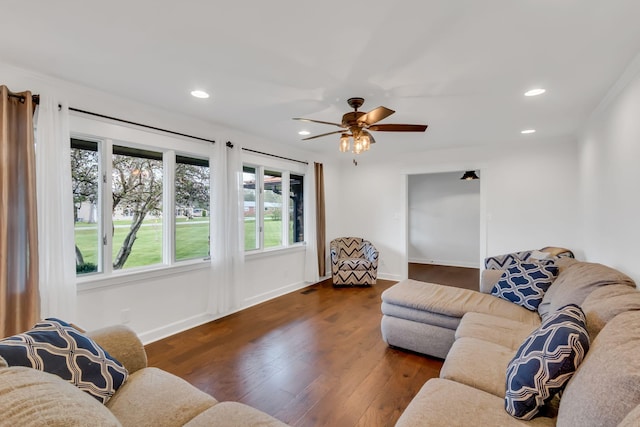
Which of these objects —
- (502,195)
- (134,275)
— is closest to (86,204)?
(134,275)

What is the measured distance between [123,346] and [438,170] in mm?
5024

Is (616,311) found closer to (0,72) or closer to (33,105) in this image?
(33,105)

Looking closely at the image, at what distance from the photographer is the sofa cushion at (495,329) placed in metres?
2.02

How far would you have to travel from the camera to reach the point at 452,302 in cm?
274

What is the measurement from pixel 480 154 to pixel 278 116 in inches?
137

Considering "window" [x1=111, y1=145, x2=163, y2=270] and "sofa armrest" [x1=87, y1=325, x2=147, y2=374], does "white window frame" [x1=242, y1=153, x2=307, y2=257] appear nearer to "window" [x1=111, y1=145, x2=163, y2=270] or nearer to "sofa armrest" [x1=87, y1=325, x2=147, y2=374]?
"window" [x1=111, y1=145, x2=163, y2=270]

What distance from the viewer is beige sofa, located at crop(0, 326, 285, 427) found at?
692 mm

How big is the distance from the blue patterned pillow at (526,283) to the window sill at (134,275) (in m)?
3.32

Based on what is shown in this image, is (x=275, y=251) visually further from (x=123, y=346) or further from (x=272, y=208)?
(x=123, y=346)

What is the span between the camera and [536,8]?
158 centimetres

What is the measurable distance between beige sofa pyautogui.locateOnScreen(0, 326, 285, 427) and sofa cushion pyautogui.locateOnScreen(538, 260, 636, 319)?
2098 mm

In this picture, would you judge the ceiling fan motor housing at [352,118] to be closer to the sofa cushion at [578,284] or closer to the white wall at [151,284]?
the white wall at [151,284]

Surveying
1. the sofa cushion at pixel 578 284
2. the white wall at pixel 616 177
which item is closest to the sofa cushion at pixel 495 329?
the sofa cushion at pixel 578 284

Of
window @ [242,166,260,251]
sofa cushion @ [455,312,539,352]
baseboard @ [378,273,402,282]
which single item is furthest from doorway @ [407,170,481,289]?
sofa cushion @ [455,312,539,352]
